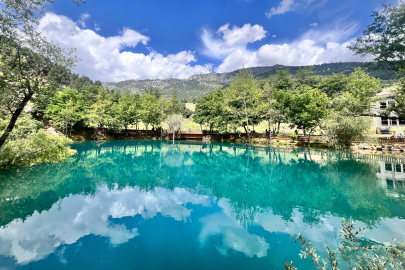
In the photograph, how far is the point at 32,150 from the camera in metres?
13.1

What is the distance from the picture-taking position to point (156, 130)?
46375mm

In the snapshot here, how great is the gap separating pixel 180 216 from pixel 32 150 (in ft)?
41.6

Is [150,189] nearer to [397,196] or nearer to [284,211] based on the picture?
[284,211]

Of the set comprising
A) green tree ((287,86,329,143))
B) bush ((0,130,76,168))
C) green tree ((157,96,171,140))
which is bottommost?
bush ((0,130,76,168))

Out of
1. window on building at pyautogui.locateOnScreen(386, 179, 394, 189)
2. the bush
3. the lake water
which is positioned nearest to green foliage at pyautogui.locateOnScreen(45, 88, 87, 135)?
the bush

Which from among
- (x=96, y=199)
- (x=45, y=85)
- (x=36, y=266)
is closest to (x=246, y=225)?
(x=36, y=266)

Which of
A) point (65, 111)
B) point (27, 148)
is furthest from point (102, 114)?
point (27, 148)

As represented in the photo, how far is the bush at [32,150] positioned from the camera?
1225 centimetres

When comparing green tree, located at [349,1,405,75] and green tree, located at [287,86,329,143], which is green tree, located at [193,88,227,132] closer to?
green tree, located at [287,86,329,143]

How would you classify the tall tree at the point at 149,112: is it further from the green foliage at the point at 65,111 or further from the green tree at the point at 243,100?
the green tree at the point at 243,100

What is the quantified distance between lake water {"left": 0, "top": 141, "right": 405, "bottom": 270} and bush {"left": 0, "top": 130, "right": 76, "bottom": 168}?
0.83 metres

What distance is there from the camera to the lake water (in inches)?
196

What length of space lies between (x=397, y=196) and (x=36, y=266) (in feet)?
48.7

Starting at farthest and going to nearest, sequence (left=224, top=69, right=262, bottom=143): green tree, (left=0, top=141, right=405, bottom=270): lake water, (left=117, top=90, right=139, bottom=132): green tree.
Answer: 1. (left=117, top=90, right=139, bottom=132): green tree
2. (left=224, top=69, right=262, bottom=143): green tree
3. (left=0, top=141, right=405, bottom=270): lake water
